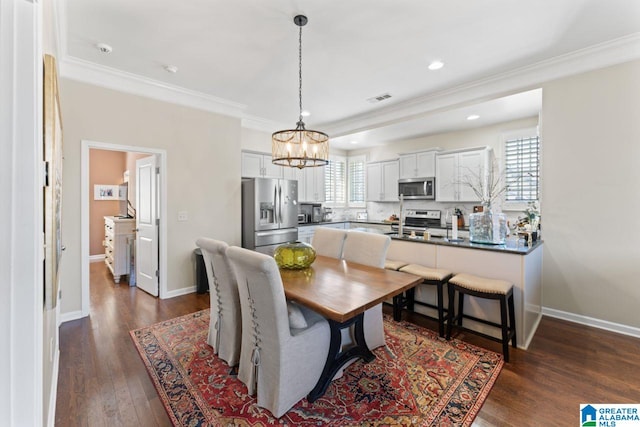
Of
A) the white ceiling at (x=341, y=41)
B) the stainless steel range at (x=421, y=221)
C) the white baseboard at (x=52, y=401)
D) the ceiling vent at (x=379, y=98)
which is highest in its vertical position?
the ceiling vent at (x=379, y=98)

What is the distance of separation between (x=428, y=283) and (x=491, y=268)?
610 millimetres

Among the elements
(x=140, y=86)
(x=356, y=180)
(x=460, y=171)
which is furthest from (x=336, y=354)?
(x=356, y=180)

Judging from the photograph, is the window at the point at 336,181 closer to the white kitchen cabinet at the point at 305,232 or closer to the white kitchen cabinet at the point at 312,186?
the white kitchen cabinet at the point at 312,186

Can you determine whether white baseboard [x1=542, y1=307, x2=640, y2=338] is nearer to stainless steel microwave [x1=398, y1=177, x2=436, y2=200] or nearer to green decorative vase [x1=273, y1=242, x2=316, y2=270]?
stainless steel microwave [x1=398, y1=177, x2=436, y2=200]

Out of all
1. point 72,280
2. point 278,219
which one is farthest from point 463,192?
point 72,280

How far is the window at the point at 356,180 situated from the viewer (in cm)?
679

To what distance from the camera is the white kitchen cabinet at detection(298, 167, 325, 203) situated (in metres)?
5.85

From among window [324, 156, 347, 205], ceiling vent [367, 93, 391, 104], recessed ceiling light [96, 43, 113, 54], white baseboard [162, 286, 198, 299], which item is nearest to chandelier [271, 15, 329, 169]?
ceiling vent [367, 93, 391, 104]

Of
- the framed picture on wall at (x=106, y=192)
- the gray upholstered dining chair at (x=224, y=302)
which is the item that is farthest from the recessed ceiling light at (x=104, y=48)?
the framed picture on wall at (x=106, y=192)

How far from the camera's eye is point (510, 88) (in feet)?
11.2

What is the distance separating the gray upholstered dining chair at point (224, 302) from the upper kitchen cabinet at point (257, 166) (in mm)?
2771

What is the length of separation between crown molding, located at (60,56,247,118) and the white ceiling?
0.08m

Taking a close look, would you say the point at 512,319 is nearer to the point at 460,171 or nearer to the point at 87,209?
the point at 460,171

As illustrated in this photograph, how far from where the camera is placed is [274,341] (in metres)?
1.73
